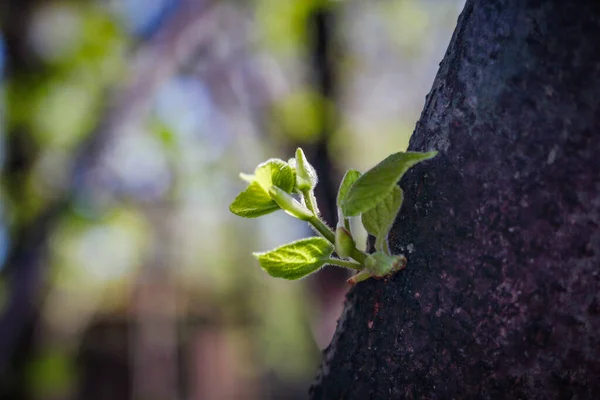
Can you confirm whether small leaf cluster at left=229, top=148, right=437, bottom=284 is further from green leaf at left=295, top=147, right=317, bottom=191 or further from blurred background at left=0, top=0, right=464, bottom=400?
blurred background at left=0, top=0, right=464, bottom=400

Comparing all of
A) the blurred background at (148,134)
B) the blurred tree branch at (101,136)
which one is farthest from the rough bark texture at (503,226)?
the blurred tree branch at (101,136)

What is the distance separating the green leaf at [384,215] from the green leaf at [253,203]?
73mm

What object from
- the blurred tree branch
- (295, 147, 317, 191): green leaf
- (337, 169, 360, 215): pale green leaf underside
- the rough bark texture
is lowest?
the rough bark texture

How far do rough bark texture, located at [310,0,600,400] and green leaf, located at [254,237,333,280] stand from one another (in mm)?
54

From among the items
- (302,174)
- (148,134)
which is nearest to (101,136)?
(148,134)

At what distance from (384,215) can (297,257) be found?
7 centimetres

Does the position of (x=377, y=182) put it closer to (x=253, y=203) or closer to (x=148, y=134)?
(x=253, y=203)

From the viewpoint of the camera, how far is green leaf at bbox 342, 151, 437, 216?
0.38 meters

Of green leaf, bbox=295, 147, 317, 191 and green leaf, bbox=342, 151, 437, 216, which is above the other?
green leaf, bbox=295, 147, 317, 191

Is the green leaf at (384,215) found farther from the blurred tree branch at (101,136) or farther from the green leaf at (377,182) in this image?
the blurred tree branch at (101,136)

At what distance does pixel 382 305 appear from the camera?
445 mm

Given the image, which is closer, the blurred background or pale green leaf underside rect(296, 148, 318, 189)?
pale green leaf underside rect(296, 148, 318, 189)

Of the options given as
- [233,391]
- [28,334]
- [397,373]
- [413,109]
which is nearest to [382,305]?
[397,373]

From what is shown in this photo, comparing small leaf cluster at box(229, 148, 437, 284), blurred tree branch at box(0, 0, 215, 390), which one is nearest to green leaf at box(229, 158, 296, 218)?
small leaf cluster at box(229, 148, 437, 284)
